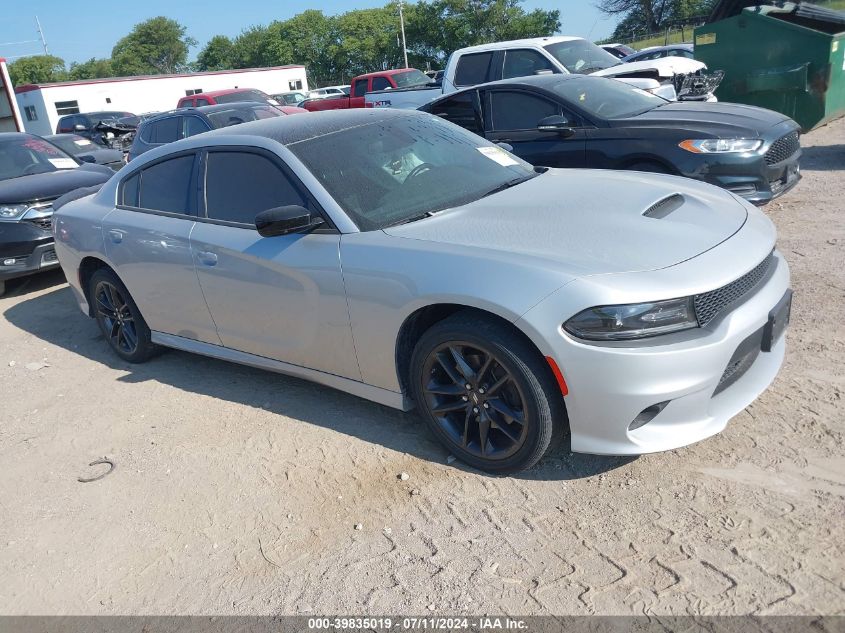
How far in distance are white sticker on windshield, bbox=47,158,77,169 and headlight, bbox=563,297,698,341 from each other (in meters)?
7.92

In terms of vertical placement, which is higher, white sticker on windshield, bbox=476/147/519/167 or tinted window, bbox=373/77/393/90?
tinted window, bbox=373/77/393/90

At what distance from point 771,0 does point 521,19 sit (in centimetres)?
4424

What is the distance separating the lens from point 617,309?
2840mm

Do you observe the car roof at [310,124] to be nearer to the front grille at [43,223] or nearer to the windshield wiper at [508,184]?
the windshield wiper at [508,184]

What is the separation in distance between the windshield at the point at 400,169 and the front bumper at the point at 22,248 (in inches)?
186

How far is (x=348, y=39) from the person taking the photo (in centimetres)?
6469

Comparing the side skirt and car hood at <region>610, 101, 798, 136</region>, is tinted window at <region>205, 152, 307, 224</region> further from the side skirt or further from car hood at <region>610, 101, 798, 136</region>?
car hood at <region>610, 101, 798, 136</region>

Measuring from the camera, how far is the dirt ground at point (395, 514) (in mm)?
2662

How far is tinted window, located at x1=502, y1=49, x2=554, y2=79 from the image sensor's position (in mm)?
10563

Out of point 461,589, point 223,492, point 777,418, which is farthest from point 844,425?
point 223,492

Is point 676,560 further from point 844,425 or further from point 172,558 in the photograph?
point 172,558

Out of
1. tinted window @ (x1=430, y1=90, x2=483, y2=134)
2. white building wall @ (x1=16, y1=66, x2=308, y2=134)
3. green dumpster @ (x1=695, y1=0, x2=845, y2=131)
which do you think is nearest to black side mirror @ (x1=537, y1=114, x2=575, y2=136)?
tinted window @ (x1=430, y1=90, x2=483, y2=134)

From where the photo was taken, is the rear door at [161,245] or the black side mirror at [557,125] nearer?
the rear door at [161,245]

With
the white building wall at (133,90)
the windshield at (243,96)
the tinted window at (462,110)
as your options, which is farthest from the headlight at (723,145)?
the white building wall at (133,90)
